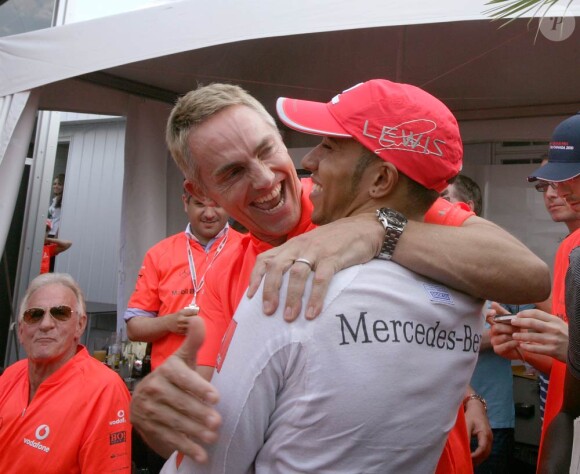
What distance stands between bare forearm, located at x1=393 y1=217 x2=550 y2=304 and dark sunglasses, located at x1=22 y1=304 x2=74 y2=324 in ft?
7.86

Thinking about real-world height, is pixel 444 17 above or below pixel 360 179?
above

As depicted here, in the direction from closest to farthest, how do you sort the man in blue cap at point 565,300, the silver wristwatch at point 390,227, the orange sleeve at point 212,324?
1. the silver wristwatch at point 390,227
2. the man in blue cap at point 565,300
3. the orange sleeve at point 212,324

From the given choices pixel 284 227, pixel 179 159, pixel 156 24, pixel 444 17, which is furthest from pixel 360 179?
pixel 156 24

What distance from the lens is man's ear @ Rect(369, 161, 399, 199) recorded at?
4.37ft

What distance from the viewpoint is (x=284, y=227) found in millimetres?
1876

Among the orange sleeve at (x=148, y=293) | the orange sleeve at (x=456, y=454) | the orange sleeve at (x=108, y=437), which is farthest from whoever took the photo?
the orange sleeve at (x=148, y=293)

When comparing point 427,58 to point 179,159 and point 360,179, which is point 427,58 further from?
point 360,179

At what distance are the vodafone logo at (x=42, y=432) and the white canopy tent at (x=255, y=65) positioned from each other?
2.07 metres

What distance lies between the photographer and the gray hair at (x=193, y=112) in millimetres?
1839

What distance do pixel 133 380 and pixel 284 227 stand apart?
2.77 m

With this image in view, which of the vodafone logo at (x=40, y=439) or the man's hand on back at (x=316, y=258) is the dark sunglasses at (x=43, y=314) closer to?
Result: the vodafone logo at (x=40, y=439)

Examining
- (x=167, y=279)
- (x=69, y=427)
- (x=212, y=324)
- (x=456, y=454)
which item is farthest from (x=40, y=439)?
(x=456, y=454)

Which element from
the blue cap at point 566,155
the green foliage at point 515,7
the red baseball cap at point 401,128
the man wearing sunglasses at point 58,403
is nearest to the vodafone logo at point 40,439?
the man wearing sunglasses at point 58,403

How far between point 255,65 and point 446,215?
169 inches
